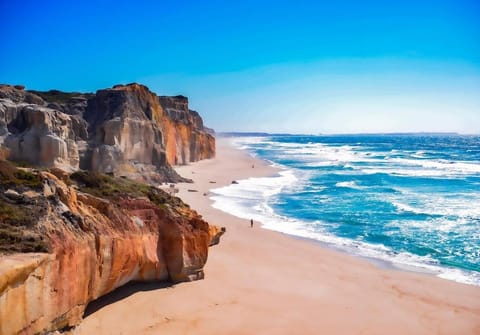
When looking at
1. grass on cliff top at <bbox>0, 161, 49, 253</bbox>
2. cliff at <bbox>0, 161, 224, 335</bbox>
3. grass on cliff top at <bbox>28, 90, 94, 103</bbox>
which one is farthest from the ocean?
grass on cliff top at <bbox>28, 90, 94, 103</bbox>

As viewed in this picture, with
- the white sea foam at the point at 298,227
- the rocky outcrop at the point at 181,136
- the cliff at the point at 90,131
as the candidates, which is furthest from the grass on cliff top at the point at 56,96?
the white sea foam at the point at 298,227

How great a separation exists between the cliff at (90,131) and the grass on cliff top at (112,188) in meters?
8.51

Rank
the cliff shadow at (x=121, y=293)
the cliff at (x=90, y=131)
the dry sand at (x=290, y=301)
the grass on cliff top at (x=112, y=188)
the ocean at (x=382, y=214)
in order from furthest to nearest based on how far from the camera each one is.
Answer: the cliff at (x=90, y=131) → the ocean at (x=382, y=214) → the grass on cliff top at (x=112, y=188) → the dry sand at (x=290, y=301) → the cliff shadow at (x=121, y=293)

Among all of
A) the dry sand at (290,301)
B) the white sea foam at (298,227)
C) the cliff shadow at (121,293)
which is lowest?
the white sea foam at (298,227)

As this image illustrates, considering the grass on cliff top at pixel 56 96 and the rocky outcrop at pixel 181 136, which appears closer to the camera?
the grass on cliff top at pixel 56 96

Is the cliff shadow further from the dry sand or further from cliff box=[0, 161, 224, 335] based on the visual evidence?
cliff box=[0, 161, 224, 335]

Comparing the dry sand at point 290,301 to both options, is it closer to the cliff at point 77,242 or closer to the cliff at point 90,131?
the cliff at point 77,242

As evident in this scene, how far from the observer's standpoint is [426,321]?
39.7 ft

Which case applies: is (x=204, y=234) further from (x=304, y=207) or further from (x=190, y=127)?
(x=190, y=127)

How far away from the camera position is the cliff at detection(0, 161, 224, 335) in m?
7.19

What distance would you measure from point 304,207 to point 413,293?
1605 cm

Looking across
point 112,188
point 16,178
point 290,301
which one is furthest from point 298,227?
point 16,178

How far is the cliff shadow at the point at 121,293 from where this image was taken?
1023cm

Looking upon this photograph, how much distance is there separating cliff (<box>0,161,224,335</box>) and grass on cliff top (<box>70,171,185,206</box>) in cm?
3
